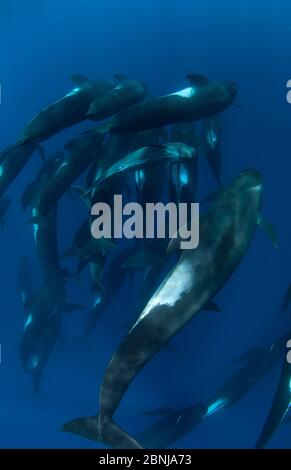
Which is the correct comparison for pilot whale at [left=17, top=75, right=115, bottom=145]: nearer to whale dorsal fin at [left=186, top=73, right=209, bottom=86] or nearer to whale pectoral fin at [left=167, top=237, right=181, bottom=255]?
whale dorsal fin at [left=186, top=73, right=209, bottom=86]

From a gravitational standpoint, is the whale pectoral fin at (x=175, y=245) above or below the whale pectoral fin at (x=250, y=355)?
above

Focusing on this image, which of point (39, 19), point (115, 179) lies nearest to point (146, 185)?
point (115, 179)

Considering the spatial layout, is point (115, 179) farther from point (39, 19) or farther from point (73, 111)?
point (39, 19)

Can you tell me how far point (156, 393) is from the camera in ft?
32.2

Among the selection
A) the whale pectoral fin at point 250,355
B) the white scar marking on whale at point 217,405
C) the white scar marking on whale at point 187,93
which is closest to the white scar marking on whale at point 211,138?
the white scar marking on whale at point 187,93

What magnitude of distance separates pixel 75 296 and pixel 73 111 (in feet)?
14.7

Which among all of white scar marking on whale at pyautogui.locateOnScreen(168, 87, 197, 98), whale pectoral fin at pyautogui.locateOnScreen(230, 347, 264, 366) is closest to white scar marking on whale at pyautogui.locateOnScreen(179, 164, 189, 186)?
white scar marking on whale at pyautogui.locateOnScreen(168, 87, 197, 98)

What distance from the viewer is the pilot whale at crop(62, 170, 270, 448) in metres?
4.75

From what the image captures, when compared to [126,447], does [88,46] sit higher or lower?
Answer: higher

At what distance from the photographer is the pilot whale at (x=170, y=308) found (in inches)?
187

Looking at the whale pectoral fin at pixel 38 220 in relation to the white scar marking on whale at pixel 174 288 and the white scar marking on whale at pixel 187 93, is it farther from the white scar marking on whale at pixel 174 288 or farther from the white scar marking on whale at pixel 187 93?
the white scar marking on whale at pixel 174 288

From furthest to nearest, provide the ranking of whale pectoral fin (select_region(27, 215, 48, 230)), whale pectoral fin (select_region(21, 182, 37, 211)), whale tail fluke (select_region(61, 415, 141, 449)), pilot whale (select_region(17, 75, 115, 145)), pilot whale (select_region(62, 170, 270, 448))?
whale pectoral fin (select_region(21, 182, 37, 211)) < whale pectoral fin (select_region(27, 215, 48, 230)) < pilot whale (select_region(17, 75, 115, 145)) < whale tail fluke (select_region(61, 415, 141, 449)) < pilot whale (select_region(62, 170, 270, 448))

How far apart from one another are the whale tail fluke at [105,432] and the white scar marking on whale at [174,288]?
1.09 meters
